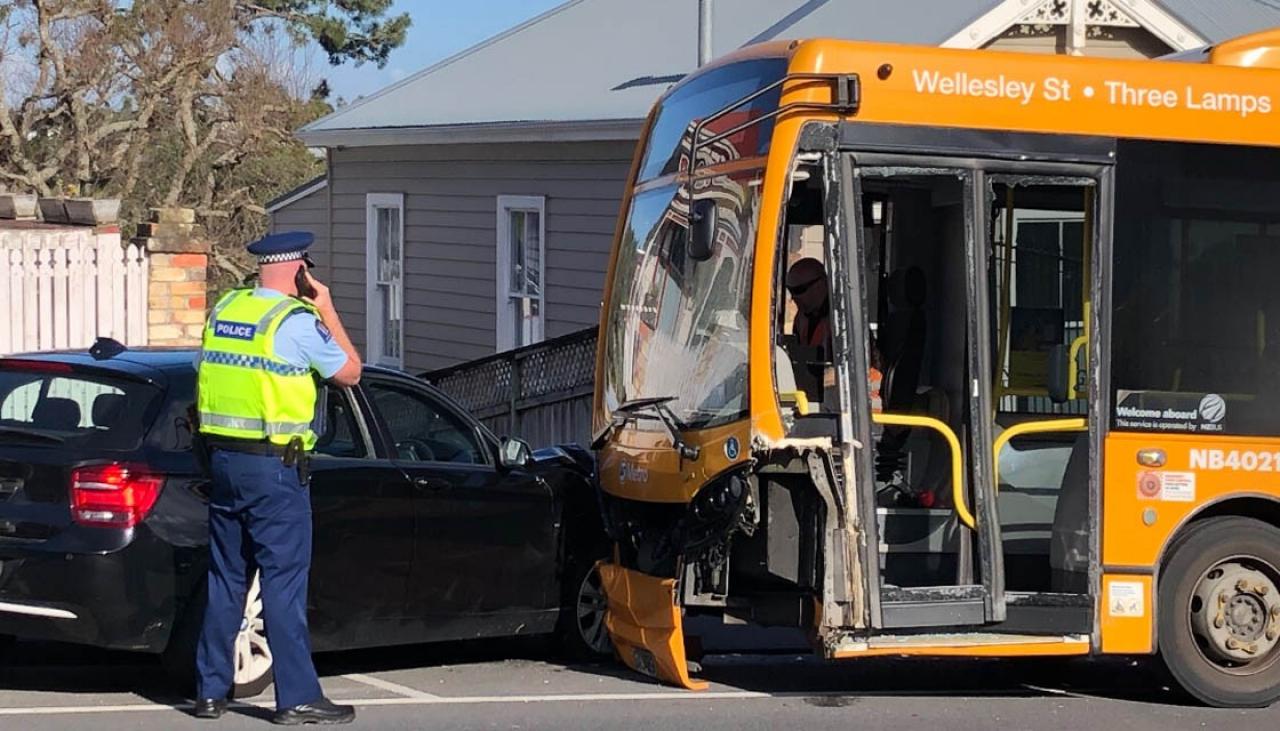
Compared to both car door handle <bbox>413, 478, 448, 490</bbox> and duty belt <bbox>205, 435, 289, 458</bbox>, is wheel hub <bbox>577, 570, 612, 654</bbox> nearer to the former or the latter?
car door handle <bbox>413, 478, 448, 490</bbox>

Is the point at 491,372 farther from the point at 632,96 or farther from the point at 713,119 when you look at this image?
the point at 713,119

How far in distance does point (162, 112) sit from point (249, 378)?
29.1 m

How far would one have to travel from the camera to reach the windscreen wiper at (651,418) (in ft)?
26.5

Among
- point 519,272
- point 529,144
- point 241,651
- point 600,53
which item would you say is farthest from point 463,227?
point 241,651

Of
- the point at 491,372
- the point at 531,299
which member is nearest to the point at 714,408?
the point at 491,372

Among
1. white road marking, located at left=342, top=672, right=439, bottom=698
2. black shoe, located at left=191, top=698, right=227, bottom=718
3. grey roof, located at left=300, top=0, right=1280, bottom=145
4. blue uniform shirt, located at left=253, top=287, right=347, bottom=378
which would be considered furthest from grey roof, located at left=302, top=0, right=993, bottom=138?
black shoe, located at left=191, top=698, right=227, bottom=718

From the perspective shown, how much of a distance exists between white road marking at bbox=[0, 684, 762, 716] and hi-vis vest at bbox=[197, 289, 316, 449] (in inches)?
51.5

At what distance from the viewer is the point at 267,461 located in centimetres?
739

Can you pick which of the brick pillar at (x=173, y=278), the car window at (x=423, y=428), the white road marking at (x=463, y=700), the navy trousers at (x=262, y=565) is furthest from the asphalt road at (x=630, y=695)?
the brick pillar at (x=173, y=278)

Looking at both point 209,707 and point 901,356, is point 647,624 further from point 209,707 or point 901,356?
point 209,707

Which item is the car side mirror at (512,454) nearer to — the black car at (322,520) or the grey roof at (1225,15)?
the black car at (322,520)

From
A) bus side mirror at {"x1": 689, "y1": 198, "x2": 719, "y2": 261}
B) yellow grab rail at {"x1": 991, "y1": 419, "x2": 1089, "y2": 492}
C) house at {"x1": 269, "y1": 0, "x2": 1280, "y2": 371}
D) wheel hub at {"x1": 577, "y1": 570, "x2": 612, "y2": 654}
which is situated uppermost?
house at {"x1": 269, "y1": 0, "x2": 1280, "y2": 371}

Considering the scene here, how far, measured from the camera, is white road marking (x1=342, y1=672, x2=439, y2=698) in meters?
8.37

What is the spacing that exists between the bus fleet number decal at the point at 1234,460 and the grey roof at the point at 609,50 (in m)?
6.72
